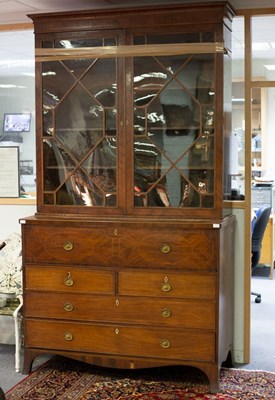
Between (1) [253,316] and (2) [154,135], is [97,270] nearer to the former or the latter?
(2) [154,135]

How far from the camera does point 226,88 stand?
4270 millimetres

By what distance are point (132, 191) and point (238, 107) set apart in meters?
1.00

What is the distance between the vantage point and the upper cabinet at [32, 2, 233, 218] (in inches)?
161

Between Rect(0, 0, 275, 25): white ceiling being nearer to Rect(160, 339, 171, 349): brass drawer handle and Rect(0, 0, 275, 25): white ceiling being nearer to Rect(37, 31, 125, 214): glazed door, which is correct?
Rect(37, 31, 125, 214): glazed door

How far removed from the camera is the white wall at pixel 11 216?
505 centimetres

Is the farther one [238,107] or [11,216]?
[11,216]

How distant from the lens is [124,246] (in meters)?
Result: 4.09

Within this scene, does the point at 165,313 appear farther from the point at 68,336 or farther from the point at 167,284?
the point at 68,336

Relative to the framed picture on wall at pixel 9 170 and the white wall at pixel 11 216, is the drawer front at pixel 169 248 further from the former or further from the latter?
the framed picture on wall at pixel 9 170

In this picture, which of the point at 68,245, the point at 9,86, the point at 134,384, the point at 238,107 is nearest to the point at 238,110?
the point at 238,107

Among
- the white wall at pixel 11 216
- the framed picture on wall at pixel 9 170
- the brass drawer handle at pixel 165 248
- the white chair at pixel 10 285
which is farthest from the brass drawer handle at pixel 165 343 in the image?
the framed picture on wall at pixel 9 170

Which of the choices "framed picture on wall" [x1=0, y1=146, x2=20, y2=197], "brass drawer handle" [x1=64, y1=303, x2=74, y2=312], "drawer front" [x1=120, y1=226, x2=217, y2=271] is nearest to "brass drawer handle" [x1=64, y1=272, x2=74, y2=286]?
"brass drawer handle" [x1=64, y1=303, x2=74, y2=312]

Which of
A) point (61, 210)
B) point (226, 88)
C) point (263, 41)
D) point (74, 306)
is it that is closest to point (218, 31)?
point (226, 88)

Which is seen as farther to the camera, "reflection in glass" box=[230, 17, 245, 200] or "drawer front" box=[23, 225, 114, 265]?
"reflection in glass" box=[230, 17, 245, 200]
